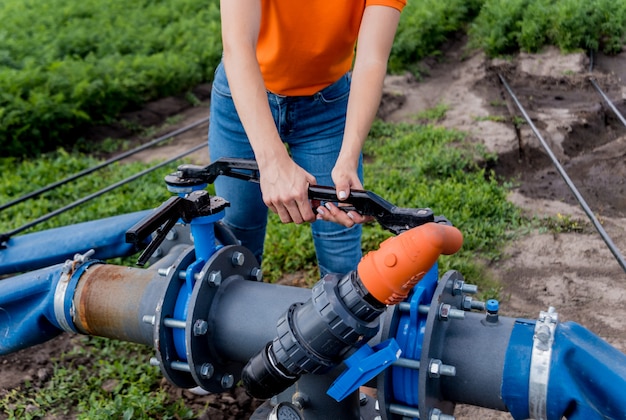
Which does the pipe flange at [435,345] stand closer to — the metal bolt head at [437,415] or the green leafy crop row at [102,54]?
the metal bolt head at [437,415]

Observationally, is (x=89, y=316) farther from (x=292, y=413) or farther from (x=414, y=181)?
(x=414, y=181)

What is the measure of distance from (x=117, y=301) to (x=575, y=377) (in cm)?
112

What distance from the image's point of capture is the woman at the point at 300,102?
5.57ft

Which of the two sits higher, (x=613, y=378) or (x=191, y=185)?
(x=191, y=185)

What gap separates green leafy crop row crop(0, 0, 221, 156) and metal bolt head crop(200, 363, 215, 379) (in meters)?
4.80

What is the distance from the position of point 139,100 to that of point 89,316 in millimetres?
5678

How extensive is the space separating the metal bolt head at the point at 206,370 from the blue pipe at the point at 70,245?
0.98 meters

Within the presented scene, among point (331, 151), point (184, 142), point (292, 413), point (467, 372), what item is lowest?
point (184, 142)

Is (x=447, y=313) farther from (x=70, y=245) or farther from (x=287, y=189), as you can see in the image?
(x=70, y=245)

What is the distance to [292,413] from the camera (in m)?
1.60

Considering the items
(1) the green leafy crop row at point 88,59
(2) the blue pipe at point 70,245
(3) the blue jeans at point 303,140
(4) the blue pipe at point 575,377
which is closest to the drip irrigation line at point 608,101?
(3) the blue jeans at point 303,140

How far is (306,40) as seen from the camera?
6.92ft

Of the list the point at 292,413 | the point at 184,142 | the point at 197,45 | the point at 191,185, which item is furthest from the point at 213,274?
the point at 197,45

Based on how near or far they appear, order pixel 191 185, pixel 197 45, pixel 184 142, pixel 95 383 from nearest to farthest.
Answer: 1. pixel 191 185
2. pixel 95 383
3. pixel 184 142
4. pixel 197 45
